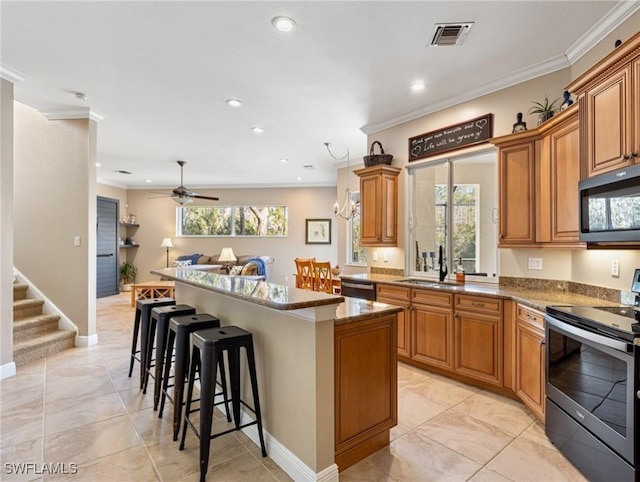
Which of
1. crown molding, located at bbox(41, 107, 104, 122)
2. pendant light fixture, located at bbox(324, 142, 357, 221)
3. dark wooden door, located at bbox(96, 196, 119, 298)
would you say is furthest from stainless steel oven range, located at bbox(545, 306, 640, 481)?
dark wooden door, located at bbox(96, 196, 119, 298)

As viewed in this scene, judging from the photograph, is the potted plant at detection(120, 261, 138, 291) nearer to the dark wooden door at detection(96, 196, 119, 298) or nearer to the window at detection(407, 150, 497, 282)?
the dark wooden door at detection(96, 196, 119, 298)

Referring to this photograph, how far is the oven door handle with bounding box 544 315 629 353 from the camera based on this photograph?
163cm

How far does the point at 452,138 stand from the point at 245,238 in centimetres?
674

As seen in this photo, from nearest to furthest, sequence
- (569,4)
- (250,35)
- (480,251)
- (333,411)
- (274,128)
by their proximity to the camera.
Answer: (333,411)
(569,4)
(250,35)
(480,251)
(274,128)

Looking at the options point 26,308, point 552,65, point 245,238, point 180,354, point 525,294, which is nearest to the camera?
point 180,354

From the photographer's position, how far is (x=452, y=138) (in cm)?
373

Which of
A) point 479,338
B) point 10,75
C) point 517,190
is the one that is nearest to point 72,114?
point 10,75

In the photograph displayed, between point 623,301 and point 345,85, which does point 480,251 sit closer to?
point 623,301

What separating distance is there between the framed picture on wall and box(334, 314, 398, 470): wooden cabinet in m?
6.83

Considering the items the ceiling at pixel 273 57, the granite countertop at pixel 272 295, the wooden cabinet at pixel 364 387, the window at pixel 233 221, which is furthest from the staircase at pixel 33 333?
the window at pixel 233 221

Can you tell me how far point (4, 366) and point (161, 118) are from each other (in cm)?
315

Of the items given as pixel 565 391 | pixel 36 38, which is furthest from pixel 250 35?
pixel 565 391

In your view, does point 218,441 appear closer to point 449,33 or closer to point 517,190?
point 517,190

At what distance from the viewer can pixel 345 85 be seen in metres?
3.39
